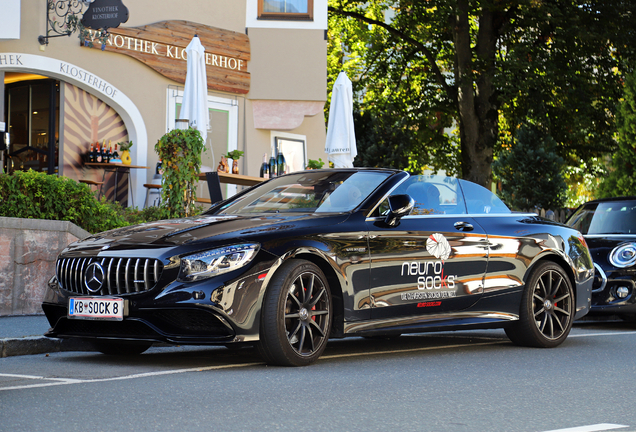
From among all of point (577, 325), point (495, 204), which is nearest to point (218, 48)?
point (577, 325)

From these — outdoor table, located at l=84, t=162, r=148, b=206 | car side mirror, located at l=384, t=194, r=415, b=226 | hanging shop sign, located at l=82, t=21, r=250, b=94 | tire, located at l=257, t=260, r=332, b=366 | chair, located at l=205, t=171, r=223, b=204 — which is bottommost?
tire, located at l=257, t=260, r=332, b=366

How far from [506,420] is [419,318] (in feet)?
8.12

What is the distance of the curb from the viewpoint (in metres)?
7.17

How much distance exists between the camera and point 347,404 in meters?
4.96

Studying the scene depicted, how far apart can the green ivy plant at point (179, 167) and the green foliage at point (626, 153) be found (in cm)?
1294

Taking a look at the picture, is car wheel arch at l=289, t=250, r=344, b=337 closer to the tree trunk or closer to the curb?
the curb

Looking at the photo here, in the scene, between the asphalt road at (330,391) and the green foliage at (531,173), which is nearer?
the asphalt road at (330,391)

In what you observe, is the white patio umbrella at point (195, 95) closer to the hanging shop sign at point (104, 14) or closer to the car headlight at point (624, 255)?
the hanging shop sign at point (104, 14)

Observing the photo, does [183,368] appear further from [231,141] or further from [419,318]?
[231,141]

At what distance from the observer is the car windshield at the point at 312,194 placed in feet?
23.0

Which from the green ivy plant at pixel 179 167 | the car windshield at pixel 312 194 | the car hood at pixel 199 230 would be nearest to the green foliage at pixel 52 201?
the green ivy plant at pixel 179 167

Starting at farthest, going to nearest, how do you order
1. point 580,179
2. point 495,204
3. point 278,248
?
point 580,179, point 495,204, point 278,248

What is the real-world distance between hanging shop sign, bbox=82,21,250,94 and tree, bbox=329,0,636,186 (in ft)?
27.1

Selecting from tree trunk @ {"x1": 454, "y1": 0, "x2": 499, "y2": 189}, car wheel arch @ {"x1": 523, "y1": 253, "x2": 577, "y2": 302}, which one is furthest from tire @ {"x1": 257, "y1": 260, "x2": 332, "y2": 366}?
tree trunk @ {"x1": 454, "y1": 0, "x2": 499, "y2": 189}
